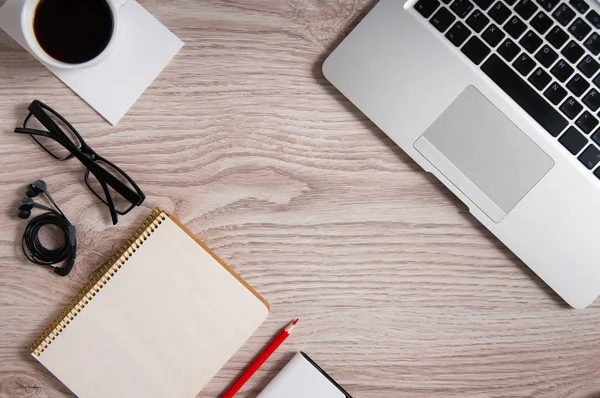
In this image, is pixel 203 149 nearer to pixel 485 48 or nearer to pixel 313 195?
pixel 313 195

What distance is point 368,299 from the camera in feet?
2.57

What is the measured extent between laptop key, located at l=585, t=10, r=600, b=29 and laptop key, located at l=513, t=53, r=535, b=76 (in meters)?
0.08

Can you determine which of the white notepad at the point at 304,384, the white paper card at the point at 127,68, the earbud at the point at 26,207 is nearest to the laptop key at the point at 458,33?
the white paper card at the point at 127,68

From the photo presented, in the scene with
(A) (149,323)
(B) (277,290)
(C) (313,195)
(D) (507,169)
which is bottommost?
(A) (149,323)

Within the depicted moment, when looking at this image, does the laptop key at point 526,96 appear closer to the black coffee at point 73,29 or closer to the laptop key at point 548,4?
the laptop key at point 548,4

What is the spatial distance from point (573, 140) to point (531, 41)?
0.41 ft

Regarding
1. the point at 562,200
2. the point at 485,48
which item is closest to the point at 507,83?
the point at 485,48

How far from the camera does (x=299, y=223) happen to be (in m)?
0.78

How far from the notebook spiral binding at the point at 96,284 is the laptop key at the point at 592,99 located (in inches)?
20.5

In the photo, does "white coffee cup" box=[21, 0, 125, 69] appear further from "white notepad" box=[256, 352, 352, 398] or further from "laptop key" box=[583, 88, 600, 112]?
"laptop key" box=[583, 88, 600, 112]

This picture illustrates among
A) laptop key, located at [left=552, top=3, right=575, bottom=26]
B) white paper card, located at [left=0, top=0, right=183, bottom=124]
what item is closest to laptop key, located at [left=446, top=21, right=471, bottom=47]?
laptop key, located at [left=552, top=3, right=575, bottom=26]

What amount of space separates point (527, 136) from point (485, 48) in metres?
0.12

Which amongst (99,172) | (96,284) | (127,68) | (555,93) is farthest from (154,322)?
(555,93)

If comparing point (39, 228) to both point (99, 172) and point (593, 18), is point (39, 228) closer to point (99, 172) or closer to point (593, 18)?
point (99, 172)
